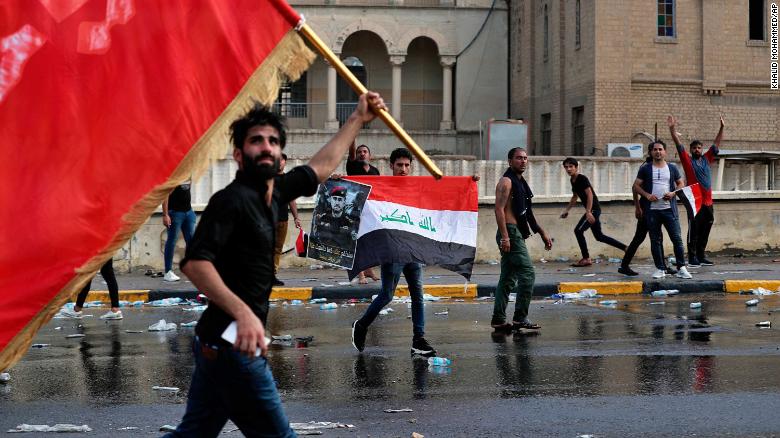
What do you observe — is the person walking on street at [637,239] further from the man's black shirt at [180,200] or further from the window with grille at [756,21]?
the window with grille at [756,21]

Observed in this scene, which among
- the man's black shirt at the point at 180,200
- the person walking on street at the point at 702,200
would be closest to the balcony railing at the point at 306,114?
the person walking on street at the point at 702,200

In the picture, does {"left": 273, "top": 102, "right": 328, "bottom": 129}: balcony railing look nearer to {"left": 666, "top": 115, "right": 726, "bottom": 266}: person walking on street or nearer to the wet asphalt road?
{"left": 666, "top": 115, "right": 726, "bottom": 266}: person walking on street

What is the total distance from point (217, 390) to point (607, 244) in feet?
51.6

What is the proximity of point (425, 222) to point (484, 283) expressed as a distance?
17.5 feet

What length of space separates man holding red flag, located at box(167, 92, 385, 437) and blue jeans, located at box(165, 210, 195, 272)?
11948 mm

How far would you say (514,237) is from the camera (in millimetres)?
11398

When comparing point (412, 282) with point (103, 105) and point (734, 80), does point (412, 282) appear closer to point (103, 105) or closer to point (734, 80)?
point (103, 105)

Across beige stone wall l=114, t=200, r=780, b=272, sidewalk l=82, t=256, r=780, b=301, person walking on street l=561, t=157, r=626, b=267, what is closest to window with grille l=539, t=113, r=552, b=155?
beige stone wall l=114, t=200, r=780, b=272

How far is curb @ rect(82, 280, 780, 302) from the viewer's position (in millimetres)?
15297

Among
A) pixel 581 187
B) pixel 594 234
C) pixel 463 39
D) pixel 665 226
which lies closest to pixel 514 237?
pixel 665 226

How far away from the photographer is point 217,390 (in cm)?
468

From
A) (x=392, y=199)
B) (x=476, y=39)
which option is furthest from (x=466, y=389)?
(x=476, y=39)

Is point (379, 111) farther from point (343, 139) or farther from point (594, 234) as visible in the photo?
point (594, 234)

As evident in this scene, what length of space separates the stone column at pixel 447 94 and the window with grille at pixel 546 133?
6.21 m
